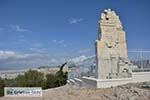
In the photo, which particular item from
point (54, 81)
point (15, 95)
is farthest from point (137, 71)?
point (54, 81)

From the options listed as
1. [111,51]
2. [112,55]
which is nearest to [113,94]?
[112,55]

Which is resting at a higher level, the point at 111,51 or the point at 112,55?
the point at 111,51

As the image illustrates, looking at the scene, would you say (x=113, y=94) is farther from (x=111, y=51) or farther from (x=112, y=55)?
(x=111, y=51)

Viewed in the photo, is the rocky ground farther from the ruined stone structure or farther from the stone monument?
the ruined stone structure

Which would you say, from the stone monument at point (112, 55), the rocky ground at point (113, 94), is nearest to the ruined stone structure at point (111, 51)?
the stone monument at point (112, 55)

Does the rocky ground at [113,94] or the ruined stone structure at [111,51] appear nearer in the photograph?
the rocky ground at [113,94]

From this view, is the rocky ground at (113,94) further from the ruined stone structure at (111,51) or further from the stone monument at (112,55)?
the ruined stone structure at (111,51)

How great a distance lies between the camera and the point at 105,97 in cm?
1304

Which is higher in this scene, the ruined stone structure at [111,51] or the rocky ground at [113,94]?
the ruined stone structure at [111,51]

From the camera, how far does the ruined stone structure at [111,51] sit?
52.4 feet

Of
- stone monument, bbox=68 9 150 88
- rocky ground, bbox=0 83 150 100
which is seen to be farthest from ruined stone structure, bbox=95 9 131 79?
rocky ground, bbox=0 83 150 100

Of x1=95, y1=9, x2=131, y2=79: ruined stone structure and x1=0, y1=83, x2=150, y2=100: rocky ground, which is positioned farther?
x1=95, y1=9, x2=131, y2=79: ruined stone structure

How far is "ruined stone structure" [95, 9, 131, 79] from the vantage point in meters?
16.0

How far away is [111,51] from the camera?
16156mm
